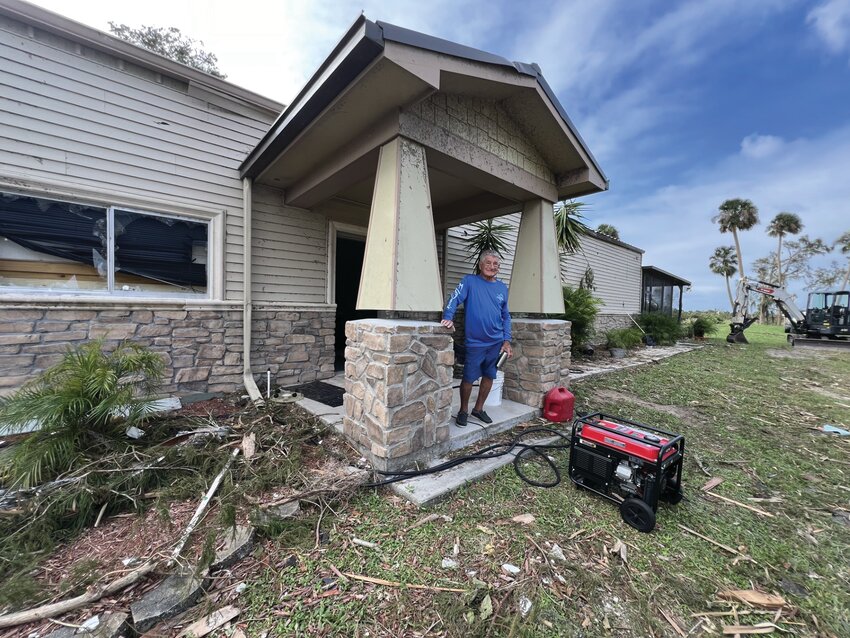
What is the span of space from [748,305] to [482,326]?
52.1 feet

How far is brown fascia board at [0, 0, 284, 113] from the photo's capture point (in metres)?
2.92

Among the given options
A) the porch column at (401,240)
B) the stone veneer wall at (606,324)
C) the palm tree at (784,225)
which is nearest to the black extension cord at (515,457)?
the porch column at (401,240)

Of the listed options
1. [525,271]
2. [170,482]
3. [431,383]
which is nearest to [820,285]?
[525,271]

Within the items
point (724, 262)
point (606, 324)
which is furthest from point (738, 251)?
point (606, 324)

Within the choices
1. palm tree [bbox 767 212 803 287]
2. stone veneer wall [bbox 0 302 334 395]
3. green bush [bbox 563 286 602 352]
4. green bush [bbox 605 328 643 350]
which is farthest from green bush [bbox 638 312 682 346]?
palm tree [bbox 767 212 803 287]

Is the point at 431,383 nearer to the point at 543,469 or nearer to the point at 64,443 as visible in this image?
the point at 543,469

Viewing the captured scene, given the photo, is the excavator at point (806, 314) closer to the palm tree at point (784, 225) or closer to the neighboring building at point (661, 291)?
the neighboring building at point (661, 291)

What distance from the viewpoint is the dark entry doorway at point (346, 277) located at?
554 centimetres

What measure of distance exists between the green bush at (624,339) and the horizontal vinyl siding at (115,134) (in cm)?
936

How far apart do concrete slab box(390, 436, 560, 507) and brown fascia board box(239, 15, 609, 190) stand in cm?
291

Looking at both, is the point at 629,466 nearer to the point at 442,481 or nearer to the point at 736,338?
the point at 442,481

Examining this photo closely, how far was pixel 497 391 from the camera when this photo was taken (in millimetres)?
3672

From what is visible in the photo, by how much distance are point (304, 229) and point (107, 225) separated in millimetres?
2076

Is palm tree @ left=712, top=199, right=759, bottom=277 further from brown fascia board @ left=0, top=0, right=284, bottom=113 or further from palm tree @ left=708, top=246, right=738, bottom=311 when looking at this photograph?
brown fascia board @ left=0, top=0, right=284, bottom=113
